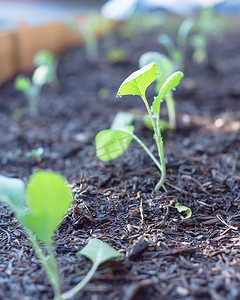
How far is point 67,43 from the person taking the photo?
417 cm

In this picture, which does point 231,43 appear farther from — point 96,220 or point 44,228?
point 44,228

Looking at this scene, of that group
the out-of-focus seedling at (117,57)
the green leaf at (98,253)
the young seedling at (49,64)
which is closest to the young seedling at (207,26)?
the out-of-focus seedling at (117,57)

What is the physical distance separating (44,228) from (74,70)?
2740 millimetres

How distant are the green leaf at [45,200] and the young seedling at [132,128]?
0.41 meters

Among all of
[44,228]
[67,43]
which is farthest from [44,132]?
[67,43]

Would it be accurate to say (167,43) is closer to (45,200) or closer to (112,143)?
(112,143)

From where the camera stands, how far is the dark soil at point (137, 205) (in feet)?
2.75

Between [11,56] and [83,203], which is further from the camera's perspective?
[11,56]

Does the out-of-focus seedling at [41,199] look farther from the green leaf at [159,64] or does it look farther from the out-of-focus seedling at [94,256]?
the green leaf at [159,64]

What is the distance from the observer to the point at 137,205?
1.17m

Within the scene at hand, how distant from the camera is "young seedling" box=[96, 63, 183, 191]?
100cm

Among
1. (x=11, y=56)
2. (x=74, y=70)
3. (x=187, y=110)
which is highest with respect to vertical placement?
(x=11, y=56)

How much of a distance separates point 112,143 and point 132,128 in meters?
0.10

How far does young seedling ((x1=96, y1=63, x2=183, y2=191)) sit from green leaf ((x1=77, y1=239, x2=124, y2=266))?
1.29ft
